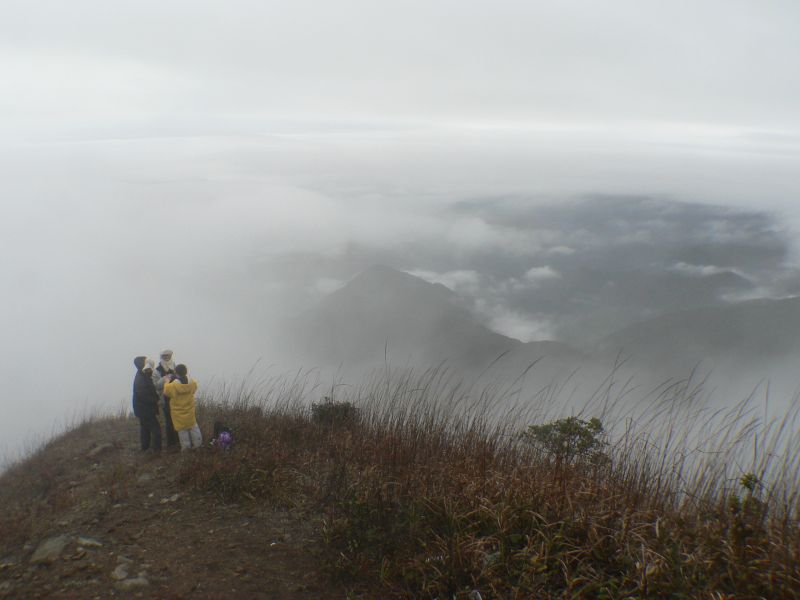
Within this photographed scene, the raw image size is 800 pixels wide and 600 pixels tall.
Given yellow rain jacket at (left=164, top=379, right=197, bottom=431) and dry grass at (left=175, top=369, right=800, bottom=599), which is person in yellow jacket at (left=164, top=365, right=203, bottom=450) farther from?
dry grass at (left=175, top=369, right=800, bottom=599)

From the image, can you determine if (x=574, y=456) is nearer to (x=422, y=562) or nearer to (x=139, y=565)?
(x=422, y=562)

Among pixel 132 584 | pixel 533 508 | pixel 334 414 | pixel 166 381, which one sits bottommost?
pixel 334 414

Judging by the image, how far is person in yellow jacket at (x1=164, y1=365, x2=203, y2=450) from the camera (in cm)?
707

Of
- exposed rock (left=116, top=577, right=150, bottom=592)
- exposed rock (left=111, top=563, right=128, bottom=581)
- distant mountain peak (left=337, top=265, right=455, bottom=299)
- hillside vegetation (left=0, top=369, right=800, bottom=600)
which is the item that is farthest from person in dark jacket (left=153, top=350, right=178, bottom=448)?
distant mountain peak (left=337, top=265, right=455, bottom=299)

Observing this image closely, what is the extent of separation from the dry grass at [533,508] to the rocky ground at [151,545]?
25 cm

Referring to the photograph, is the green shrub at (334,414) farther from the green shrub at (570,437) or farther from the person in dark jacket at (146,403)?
the green shrub at (570,437)

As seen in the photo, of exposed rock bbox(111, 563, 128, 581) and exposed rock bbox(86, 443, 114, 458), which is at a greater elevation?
exposed rock bbox(111, 563, 128, 581)

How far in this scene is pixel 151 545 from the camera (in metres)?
4.58

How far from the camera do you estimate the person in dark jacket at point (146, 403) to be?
7.58m

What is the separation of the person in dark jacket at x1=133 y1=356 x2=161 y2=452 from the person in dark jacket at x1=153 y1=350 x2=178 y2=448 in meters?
0.08

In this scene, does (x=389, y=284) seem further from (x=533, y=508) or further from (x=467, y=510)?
(x=533, y=508)

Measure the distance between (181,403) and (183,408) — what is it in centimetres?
6

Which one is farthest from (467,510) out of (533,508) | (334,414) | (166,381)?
(166,381)

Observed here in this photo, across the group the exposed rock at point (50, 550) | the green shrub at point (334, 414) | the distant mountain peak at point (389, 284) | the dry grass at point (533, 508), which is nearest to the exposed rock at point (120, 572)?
the exposed rock at point (50, 550)
